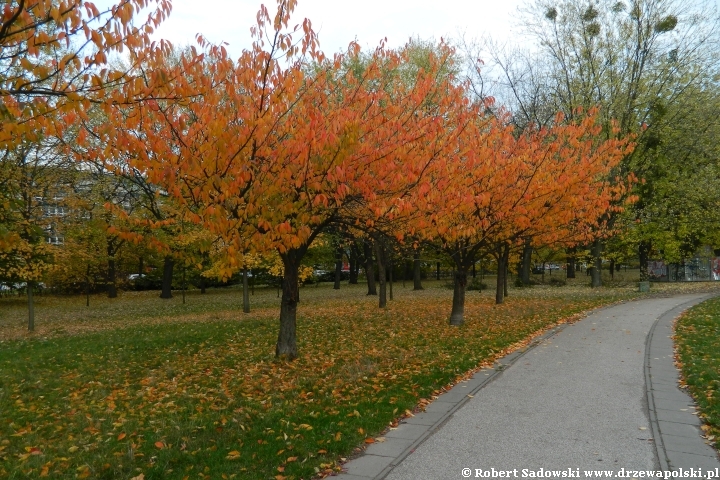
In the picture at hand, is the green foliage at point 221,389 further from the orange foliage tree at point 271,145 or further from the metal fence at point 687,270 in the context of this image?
the metal fence at point 687,270

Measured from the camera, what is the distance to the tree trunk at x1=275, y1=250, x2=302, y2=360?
30.6 ft

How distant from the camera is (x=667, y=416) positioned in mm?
5723

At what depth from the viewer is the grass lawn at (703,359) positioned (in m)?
5.64

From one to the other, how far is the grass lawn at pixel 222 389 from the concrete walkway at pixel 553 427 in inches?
18.1

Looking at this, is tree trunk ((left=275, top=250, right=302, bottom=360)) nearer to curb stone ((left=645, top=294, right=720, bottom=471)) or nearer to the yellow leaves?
the yellow leaves

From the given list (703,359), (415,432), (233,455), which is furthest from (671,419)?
(233,455)

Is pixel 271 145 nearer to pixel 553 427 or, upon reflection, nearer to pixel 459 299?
pixel 553 427

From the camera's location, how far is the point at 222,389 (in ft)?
25.3

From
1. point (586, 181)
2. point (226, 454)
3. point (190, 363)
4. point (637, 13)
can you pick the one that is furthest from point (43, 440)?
point (637, 13)

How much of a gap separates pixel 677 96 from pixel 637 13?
14.4 feet

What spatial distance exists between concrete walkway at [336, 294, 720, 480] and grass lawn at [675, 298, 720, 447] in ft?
0.53

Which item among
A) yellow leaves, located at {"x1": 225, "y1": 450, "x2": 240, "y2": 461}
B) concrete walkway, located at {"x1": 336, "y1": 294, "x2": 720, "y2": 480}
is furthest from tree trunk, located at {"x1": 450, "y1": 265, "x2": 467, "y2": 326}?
yellow leaves, located at {"x1": 225, "y1": 450, "x2": 240, "y2": 461}

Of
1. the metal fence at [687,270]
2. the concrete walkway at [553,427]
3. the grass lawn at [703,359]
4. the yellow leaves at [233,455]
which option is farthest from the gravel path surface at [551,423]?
the metal fence at [687,270]

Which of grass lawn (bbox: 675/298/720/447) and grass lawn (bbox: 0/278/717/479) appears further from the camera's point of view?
grass lawn (bbox: 675/298/720/447)
